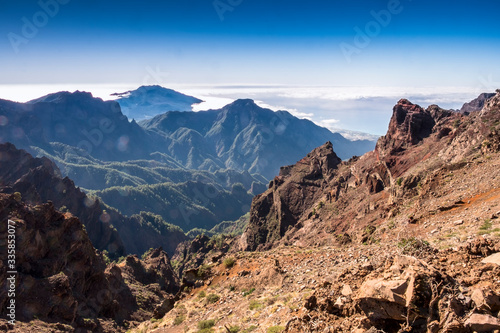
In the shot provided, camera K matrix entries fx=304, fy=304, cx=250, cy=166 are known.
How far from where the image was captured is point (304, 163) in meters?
98.6

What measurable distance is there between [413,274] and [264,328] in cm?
892

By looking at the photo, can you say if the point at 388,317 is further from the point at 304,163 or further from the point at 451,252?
the point at 304,163

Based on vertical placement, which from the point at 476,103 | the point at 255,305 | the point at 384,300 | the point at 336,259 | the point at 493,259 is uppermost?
the point at 476,103

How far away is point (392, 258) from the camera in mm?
12445

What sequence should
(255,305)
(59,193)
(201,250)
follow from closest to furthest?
1. (255,305)
2. (201,250)
3. (59,193)

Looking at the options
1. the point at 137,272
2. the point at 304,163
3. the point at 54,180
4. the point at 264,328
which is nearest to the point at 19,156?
the point at 54,180

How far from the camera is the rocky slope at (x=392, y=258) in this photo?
392 inches

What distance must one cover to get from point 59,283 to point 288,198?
199 ft

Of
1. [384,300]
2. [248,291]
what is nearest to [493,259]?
[384,300]

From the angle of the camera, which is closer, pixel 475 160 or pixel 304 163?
pixel 475 160

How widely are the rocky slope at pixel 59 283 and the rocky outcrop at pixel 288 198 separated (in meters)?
35.7

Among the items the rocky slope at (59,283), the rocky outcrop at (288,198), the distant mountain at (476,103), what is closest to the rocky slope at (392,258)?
the rocky outcrop at (288,198)

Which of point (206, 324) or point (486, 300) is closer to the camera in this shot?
point (486, 300)

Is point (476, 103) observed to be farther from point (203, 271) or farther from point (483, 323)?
point (483, 323)
